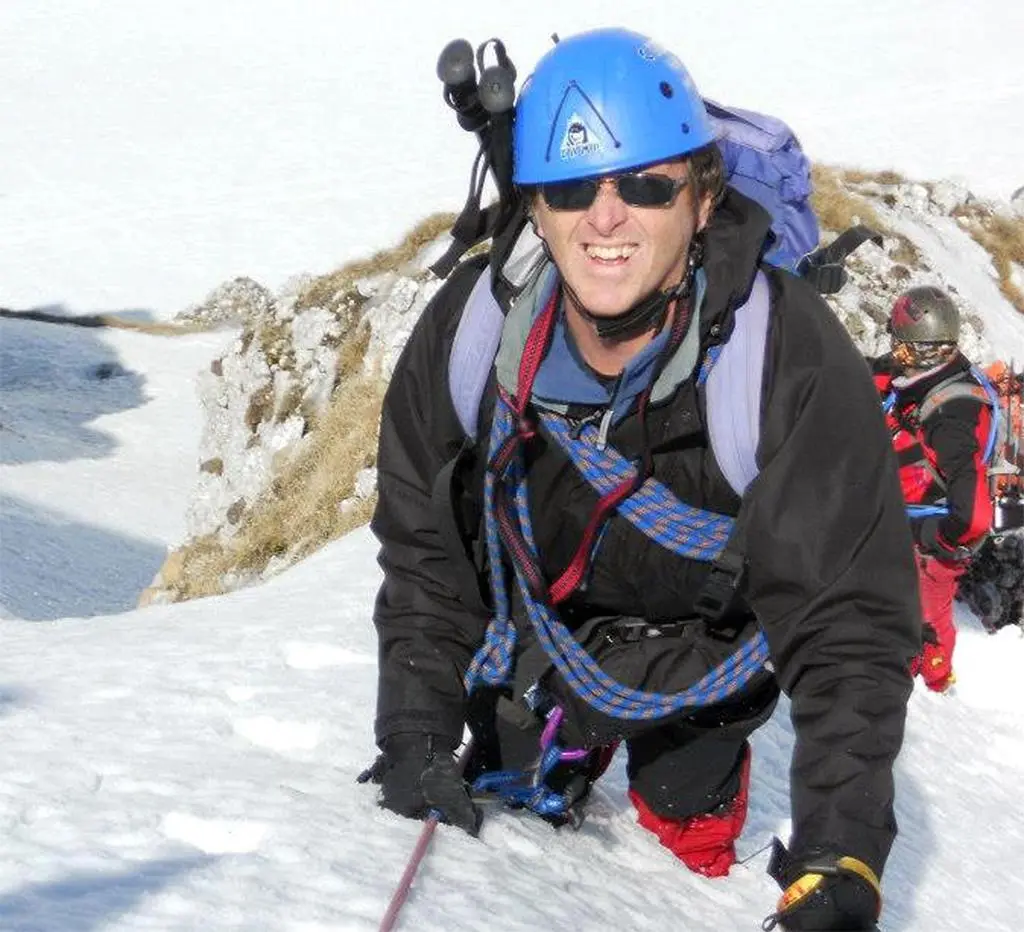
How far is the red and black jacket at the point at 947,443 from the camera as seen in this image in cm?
863

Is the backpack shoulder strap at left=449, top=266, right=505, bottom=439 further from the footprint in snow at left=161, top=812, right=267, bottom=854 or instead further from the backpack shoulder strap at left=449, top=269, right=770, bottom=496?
the footprint in snow at left=161, top=812, right=267, bottom=854

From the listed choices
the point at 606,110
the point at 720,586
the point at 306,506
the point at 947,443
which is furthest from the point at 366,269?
the point at 720,586

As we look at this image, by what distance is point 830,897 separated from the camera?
3.30 m

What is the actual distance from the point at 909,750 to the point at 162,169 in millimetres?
53605

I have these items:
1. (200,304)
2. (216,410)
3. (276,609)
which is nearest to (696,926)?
(276,609)

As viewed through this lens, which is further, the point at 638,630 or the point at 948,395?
the point at 948,395

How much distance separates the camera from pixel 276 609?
23.3 feet

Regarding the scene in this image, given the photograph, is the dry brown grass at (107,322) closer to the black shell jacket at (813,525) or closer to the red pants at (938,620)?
the red pants at (938,620)

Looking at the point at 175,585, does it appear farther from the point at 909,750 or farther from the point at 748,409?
the point at 748,409

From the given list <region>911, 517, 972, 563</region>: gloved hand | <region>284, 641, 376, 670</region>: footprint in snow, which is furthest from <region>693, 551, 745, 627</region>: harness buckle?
<region>911, 517, 972, 563</region>: gloved hand

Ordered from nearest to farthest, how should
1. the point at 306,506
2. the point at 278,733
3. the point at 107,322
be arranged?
1. the point at 278,733
2. the point at 306,506
3. the point at 107,322

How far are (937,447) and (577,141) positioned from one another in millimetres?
5727

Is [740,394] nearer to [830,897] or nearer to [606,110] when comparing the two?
[606,110]

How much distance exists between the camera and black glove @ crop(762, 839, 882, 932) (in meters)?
3.30
